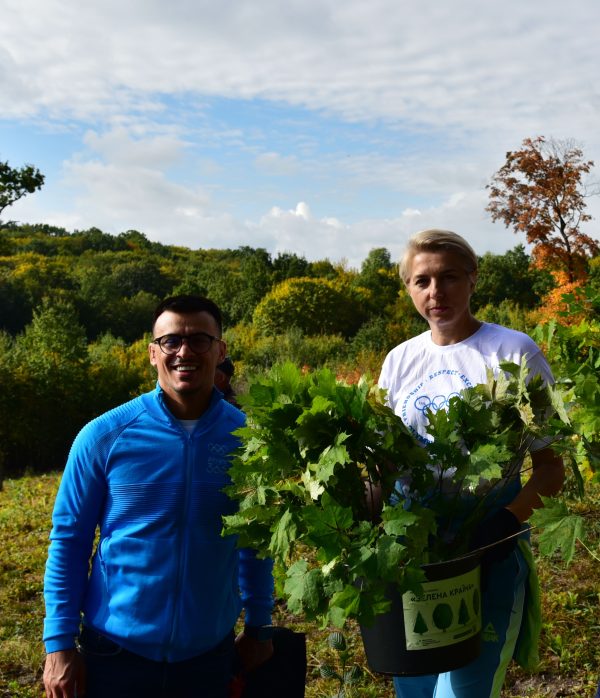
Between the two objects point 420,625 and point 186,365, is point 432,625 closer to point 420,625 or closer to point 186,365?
point 420,625

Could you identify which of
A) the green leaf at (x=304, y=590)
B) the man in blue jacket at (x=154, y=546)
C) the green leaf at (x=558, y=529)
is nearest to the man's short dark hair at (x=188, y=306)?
the man in blue jacket at (x=154, y=546)

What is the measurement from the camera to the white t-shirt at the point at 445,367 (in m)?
2.10

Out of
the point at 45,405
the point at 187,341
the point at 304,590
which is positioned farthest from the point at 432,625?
the point at 45,405

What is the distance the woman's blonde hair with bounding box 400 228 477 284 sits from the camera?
7.23ft

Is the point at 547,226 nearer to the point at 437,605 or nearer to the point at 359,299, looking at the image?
the point at 359,299

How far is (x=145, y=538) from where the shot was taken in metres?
2.09

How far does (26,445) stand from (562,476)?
1411cm

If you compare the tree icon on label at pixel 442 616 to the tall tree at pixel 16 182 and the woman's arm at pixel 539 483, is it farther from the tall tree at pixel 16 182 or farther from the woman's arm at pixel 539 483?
the tall tree at pixel 16 182

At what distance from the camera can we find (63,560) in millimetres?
2133

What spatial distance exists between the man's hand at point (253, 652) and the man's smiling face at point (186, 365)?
783 mm

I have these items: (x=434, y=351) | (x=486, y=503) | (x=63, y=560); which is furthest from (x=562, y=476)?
(x=63, y=560)

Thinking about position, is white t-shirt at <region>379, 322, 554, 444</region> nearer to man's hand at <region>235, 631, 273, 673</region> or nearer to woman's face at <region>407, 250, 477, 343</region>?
woman's face at <region>407, 250, 477, 343</region>

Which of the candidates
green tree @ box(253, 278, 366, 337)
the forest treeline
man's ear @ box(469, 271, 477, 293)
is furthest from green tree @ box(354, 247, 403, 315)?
man's ear @ box(469, 271, 477, 293)

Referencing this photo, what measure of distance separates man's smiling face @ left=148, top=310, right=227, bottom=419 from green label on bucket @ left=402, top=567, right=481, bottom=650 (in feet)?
2.85
